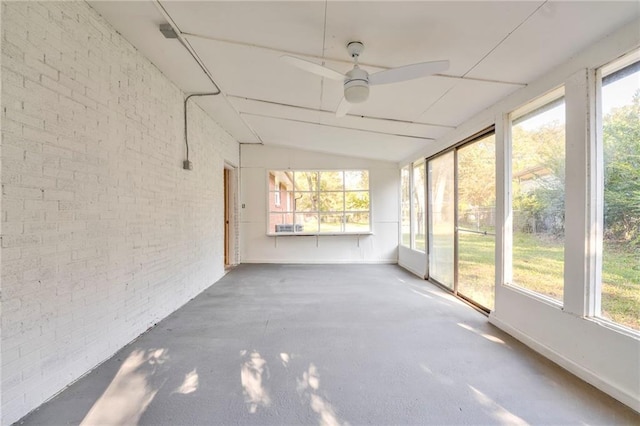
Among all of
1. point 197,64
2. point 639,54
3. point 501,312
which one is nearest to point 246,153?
point 197,64

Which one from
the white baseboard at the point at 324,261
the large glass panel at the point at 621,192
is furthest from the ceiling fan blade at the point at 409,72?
the white baseboard at the point at 324,261

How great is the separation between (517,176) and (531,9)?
5.53 ft

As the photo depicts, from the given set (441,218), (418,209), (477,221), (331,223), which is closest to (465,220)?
(477,221)

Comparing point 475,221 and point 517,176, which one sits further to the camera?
point 475,221

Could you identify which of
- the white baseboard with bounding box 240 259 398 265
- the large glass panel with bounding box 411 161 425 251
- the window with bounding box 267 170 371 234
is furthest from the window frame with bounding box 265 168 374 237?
the large glass panel with bounding box 411 161 425 251

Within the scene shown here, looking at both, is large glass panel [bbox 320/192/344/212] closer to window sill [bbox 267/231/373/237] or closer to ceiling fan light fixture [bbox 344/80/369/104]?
window sill [bbox 267/231/373/237]

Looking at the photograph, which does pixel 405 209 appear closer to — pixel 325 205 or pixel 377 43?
pixel 325 205

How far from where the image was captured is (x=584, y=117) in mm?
2160

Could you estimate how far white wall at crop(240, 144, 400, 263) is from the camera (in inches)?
272

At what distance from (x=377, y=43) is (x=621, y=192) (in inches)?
84.2

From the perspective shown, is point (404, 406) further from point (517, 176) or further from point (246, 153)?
point (246, 153)

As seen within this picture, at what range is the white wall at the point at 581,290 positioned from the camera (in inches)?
73.7

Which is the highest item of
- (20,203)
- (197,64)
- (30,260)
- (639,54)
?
(197,64)

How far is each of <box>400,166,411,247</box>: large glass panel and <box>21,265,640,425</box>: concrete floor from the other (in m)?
2.96
